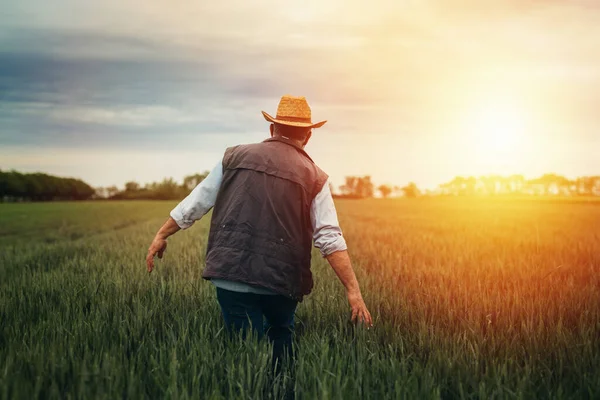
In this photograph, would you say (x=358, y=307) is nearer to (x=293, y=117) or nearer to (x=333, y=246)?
(x=333, y=246)

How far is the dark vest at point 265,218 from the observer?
3.36 metres

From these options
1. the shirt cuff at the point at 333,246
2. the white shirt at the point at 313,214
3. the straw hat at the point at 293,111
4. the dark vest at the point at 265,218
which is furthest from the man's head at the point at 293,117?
the shirt cuff at the point at 333,246

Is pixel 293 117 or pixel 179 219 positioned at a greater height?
pixel 293 117

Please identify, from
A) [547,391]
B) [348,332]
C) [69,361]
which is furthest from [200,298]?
[547,391]

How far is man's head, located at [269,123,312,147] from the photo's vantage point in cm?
356

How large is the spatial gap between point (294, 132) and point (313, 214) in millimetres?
601

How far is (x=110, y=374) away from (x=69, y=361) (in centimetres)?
45

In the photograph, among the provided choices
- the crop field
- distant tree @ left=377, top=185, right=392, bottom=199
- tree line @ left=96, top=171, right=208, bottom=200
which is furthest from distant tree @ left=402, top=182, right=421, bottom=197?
the crop field

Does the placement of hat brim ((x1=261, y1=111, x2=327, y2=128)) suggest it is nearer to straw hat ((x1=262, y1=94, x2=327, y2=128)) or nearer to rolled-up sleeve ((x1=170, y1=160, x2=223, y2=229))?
straw hat ((x1=262, y1=94, x2=327, y2=128))

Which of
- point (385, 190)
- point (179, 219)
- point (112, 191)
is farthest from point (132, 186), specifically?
point (179, 219)

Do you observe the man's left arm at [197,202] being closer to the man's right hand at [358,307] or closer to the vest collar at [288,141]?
the vest collar at [288,141]

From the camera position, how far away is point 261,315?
3.60 m

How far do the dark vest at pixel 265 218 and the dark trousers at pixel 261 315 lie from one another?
0.17 m

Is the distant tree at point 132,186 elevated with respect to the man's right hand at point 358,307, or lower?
elevated
